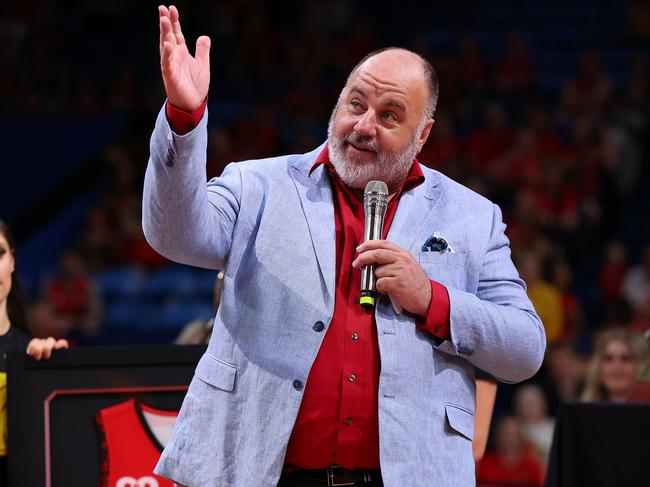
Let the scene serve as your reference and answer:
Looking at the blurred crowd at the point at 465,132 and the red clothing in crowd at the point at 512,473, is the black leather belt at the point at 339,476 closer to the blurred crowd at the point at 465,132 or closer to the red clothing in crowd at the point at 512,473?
the blurred crowd at the point at 465,132

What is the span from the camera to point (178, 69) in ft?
7.95

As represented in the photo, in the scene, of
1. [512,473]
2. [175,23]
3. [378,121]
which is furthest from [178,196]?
[512,473]

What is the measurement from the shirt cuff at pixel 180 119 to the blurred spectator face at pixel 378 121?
0.49 metres

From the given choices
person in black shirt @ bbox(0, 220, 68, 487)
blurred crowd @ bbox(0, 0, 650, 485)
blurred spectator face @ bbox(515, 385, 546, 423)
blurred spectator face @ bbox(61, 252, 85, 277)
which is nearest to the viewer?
person in black shirt @ bbox(0, 220, 68, 487)

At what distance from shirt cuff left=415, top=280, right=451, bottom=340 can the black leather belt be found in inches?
14.2

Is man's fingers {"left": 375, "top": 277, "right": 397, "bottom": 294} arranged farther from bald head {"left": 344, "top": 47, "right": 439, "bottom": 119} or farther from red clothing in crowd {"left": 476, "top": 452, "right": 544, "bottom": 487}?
red clothing in crowd {"left": 476, "top": 452, "right": 544, "bottom": 487}

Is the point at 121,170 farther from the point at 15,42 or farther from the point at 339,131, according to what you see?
the point at 339,131

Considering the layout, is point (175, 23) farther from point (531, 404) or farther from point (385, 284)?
point (531, 404)

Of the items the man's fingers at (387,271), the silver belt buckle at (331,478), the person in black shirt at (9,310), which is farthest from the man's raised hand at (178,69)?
the person in black shirt at (9,310)

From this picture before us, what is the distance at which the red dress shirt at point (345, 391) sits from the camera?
256 centimetres

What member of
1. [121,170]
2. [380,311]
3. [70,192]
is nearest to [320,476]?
[380,311]

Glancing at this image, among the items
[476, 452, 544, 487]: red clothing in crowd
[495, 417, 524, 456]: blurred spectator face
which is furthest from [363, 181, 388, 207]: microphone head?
[495, 417, 524, 456]: blurred spectator face

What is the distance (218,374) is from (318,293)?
1.00ft

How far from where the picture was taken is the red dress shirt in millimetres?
2559
